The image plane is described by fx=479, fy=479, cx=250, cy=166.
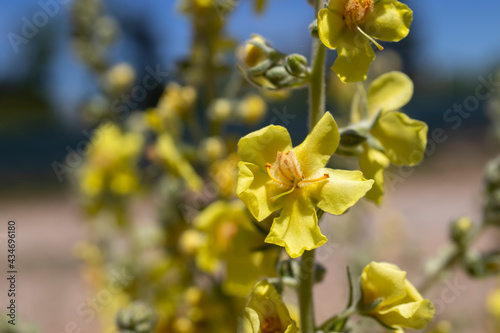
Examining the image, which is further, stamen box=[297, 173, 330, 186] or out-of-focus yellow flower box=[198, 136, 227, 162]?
out-of-focus yellow flower box=[198, 136, 227, 162]

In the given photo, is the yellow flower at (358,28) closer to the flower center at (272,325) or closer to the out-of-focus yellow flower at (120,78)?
the flower center at (272,325)

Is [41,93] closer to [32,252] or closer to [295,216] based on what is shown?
[32,252]

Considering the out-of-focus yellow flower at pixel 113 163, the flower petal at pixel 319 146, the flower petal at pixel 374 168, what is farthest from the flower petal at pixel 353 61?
the out-of-focus yellow flower at pixel 113 163

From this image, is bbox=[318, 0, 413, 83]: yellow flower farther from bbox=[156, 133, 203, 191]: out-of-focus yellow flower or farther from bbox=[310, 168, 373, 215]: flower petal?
bbox=[156, 133, 203, 191]: out-of-focus yellow flower

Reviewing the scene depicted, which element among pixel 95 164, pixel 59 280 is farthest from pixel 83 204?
pixel 59 280

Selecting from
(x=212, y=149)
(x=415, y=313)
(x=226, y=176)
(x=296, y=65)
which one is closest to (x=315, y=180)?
(x=296, y=65)

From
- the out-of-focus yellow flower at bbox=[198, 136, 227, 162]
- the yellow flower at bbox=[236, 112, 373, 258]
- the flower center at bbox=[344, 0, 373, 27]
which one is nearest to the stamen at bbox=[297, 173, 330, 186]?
the yellow flower at bbox=[236, 112, 373, 258]

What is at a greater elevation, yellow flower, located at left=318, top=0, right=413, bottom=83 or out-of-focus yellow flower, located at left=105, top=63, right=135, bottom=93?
yellow flower, located at left=318, top=0, right=413, bottom=83
